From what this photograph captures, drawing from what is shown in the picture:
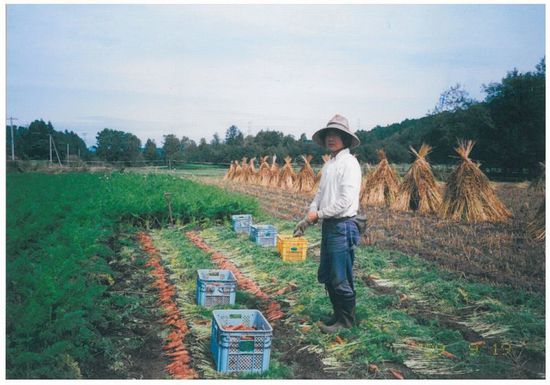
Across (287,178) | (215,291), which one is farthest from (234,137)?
(215,291)

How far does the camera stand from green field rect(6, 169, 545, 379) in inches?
124

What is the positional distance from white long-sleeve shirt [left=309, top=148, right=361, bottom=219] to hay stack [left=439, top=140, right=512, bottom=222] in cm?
664

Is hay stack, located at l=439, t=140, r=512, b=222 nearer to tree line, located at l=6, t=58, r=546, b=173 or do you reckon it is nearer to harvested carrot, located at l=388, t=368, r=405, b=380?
tree line, located at l=6, t=58, r=546, b=173

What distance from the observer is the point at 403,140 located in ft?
68.2

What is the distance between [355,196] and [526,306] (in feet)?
6.53

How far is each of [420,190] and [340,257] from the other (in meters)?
8.09

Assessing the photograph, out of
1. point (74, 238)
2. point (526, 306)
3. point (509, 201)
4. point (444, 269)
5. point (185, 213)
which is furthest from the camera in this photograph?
point (509, 201)

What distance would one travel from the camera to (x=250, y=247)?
683 centimetres

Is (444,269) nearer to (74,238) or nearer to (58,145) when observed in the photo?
(74,238)

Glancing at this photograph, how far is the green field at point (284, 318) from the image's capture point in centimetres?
316

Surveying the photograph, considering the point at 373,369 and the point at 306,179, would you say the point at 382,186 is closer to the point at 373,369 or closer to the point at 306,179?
the point at 306,179

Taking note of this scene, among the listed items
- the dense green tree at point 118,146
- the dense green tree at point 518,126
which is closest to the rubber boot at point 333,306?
the dense green tree at point 518,126

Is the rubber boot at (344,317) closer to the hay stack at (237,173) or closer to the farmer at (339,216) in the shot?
the farmer at (339,216)

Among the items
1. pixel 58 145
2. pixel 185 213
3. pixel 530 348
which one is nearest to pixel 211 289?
pixel 530 348
